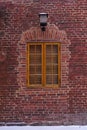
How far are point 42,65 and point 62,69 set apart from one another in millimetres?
583

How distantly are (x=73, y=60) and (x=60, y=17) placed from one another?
1.28 m

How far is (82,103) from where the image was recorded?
1371 centimetres

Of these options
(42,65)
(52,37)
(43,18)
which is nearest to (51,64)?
(42,65)

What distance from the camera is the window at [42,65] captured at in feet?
45.1

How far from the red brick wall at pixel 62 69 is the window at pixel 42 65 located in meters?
0.16

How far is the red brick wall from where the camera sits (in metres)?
13.7

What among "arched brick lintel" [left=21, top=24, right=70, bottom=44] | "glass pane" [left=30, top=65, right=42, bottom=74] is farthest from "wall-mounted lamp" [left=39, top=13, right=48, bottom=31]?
"glass pane" [left=30, top=65, right=42, bottom=74]

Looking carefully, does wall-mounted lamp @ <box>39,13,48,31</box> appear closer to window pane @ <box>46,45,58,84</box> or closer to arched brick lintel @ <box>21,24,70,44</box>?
arched brick lintel @ <box>21,24,70,44</box>

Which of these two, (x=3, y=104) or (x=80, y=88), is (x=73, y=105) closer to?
(x=80, y=88)

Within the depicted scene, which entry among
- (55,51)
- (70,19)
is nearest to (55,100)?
(55,51)

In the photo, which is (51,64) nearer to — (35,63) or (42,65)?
(42,65)

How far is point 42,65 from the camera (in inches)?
540

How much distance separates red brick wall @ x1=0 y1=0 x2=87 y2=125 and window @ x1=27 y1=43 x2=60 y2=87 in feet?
0.52

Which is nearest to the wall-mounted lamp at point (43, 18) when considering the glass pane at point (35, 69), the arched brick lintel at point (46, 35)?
the arched brick lintel at point (46, 35)
